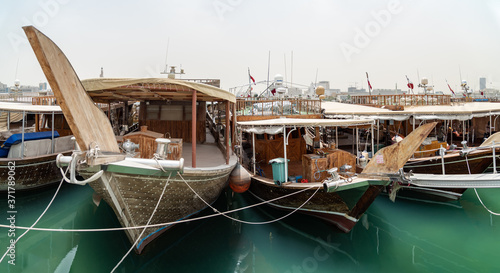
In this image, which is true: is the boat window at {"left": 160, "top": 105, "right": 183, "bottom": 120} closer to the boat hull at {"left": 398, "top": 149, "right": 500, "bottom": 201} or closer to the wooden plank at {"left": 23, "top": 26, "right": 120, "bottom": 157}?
the wooden plank at {"left": 23, "top": 26, "right": 120, "bottom": 157}

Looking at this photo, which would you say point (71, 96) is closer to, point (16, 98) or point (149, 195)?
point (149, 195)

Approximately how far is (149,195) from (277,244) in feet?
12.9

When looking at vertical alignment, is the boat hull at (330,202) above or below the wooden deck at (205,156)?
below

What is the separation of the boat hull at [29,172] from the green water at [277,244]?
0.89 m

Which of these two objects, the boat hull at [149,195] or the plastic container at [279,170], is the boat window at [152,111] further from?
the plastic container at [279,170]

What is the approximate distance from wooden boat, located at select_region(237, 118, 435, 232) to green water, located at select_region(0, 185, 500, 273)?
794 millimetres

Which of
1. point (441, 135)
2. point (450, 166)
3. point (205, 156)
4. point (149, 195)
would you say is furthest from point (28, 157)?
point (441, 135)

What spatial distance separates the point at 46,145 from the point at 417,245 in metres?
14.0

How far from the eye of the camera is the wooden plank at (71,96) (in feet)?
11.7

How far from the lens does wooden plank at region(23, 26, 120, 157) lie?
3572 millimetres

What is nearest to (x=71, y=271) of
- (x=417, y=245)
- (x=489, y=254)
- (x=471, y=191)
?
(x=417, y=245)

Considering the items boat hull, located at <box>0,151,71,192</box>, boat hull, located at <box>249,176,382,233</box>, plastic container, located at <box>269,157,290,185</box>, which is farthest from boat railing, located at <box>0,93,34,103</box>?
boat hull, located at <box>249,176,382,233</box>

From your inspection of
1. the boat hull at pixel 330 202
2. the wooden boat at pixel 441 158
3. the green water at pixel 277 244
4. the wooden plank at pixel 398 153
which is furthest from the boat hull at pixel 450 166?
the wooden plank at pixel 398 153

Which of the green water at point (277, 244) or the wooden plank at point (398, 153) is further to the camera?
Answer: the green water at point (277, 244)
